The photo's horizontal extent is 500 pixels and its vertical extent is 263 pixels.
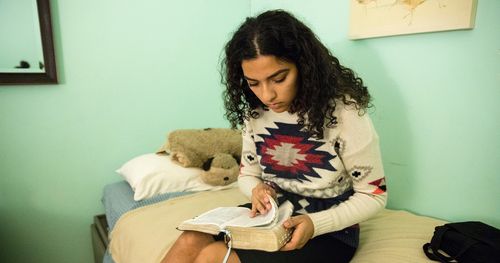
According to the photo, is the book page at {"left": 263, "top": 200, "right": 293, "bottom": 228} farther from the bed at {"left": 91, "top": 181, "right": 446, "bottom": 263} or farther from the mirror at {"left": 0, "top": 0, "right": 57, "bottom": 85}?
the mirror at {"left": 0, "top": 0, "right": 57, "bottom": 85}

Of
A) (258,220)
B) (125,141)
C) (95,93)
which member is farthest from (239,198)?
(95,93)

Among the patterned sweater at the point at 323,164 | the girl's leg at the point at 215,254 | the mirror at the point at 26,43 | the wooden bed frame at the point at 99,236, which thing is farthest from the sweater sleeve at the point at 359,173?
the mirror at the point at 26,43

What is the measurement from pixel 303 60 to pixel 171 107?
105cm

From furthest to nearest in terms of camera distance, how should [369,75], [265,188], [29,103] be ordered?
[29,103]
[369,75]
[265,188]

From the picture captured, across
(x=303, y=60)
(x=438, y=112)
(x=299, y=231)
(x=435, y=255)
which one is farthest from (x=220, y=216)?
(x=438, y=112)

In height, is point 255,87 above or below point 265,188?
above

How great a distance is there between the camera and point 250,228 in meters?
0.73

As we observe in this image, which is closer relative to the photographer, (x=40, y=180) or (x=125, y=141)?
(x=40, y=180)

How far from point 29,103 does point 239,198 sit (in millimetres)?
995

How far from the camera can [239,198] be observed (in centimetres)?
130

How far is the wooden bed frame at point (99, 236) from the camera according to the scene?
4.51ft

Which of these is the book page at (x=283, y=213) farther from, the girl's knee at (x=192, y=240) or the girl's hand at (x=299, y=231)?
the girl's knee at (x=192, y=240)

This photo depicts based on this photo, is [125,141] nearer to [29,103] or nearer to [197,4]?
[29,103]

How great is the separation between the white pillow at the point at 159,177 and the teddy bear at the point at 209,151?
3 cm
